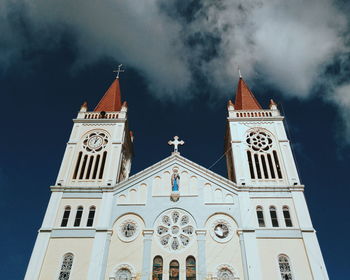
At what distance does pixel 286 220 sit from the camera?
21.6 m

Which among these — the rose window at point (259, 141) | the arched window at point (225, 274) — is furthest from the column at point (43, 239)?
the rose window at point (259, 141)

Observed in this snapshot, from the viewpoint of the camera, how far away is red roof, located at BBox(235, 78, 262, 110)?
98.4 feet

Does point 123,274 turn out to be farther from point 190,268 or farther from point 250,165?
point 250,165

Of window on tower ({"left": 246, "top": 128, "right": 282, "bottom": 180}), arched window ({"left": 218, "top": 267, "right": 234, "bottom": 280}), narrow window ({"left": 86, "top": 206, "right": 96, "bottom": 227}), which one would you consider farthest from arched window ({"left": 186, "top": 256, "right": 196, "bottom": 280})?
window on tower ({"left": 246, "top": 128, "right": 282, "bottom": 180})

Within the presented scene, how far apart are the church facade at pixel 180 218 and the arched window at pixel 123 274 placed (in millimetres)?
60

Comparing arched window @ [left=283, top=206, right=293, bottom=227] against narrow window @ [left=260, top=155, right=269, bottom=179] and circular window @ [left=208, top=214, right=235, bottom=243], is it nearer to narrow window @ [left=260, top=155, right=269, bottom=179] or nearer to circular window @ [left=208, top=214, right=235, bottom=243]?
narrow window @ [left=260, top=155, right=269, bottom=179]

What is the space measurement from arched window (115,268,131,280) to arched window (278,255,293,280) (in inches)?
383

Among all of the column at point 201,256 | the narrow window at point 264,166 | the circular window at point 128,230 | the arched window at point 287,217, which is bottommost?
the column at point 201,256

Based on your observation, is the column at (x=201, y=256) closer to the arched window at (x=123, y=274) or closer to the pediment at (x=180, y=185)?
the pediment at (x=180, y=185)

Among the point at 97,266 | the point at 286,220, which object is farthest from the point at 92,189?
the point at 286,220

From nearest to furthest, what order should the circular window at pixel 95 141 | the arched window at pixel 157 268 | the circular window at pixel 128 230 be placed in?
the arched window at pixel 157 268, the circular window at pixel 128 230, the circular window at pixel 95 141

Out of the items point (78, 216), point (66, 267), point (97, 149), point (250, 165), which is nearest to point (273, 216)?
point (250, 165)

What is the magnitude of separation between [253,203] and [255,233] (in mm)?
2359

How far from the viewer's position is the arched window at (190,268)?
19.3 meters
